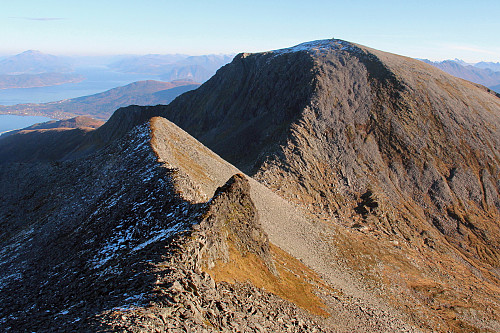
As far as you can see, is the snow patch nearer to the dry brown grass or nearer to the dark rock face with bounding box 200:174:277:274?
the dark rock face with bounding box 200:174:277:274

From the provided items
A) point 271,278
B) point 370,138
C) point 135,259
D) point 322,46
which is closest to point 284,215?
point 271,278

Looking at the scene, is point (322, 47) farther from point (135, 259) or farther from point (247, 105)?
point (135, 259)

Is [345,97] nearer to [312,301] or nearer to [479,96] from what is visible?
[479,96]

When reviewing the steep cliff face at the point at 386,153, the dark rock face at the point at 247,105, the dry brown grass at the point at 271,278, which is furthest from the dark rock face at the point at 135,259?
the dark rock face at the point at 247,105

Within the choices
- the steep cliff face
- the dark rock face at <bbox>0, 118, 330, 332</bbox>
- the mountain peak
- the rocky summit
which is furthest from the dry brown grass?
the mountain peak

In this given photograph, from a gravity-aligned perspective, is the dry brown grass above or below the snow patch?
below

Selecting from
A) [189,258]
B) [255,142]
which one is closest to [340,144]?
[255,142]

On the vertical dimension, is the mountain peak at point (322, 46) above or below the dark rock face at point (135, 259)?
above

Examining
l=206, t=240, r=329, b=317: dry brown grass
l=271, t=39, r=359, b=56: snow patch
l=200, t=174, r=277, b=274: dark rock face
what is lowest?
l=206, t=240, r=329, b=317: dry brown grass

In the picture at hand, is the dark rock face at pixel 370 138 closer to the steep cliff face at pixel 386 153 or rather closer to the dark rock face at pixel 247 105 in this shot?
the steep cliff face at pixel 386 153
